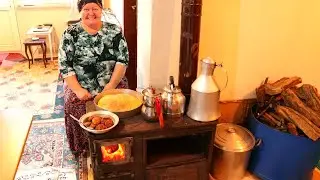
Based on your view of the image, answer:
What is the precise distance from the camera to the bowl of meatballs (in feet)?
4.48

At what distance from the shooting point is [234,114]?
2033 mm

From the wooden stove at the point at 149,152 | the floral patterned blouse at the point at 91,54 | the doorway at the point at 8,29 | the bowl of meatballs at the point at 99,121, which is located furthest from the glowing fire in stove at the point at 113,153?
the doorway at the point at 8,29

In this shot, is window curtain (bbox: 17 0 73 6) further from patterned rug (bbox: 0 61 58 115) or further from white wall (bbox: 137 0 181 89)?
white wall (bbox: 137 0 181 89)

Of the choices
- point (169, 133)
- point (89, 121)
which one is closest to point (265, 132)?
point (169, 133)

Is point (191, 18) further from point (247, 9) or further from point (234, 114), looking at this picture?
point (234, 114)

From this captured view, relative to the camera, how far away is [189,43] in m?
1.53

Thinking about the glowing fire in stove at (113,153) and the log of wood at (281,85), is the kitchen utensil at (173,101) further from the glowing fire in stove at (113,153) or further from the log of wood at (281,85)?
the log of wood at (281,85)

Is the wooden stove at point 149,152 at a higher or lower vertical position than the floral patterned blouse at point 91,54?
lower

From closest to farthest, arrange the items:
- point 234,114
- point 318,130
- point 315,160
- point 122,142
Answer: point 122,142 → point 318,130 → point 315,160 → point 234,114

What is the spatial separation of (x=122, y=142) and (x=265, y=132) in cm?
87

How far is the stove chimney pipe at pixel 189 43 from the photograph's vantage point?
148 cm

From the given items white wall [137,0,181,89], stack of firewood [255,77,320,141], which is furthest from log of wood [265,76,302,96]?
white wall [137,0,181,89]

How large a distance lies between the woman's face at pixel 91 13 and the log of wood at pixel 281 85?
1.22 meters

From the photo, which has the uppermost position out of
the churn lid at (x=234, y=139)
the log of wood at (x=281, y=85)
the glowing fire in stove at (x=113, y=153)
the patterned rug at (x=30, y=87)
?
the log of wood at (x=281, y=85)
